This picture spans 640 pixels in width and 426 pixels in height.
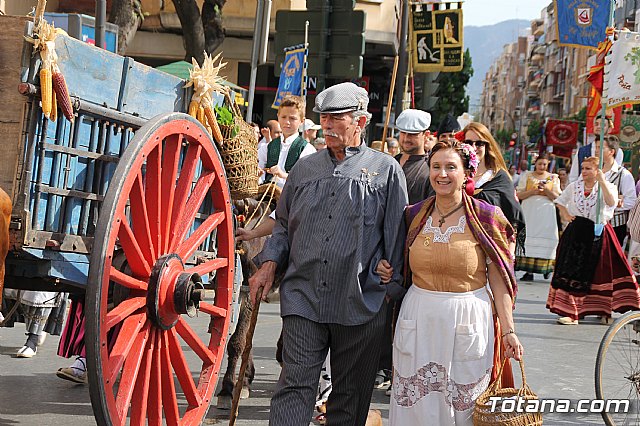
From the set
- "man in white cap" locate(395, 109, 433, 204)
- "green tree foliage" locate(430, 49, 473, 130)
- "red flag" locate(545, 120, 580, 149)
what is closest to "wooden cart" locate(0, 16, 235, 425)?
"man in white cap" locate(395, 109, 433, 204)

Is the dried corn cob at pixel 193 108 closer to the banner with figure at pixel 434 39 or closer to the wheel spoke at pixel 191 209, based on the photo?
the wheel spoke at pixel 191 209

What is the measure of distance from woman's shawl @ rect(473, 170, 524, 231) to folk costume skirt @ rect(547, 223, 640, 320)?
468 centimetres

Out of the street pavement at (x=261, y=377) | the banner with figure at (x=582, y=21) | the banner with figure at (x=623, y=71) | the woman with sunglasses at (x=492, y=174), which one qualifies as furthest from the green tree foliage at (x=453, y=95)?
the woman with sunglasses at (x=492, y=174)

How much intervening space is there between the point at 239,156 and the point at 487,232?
1655 millimetres

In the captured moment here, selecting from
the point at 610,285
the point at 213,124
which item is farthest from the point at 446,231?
the point at 610,285

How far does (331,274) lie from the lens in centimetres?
494

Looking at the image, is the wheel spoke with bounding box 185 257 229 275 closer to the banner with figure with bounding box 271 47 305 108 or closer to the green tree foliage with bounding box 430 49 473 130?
the banner with figure with bounding box 271 47 305 108

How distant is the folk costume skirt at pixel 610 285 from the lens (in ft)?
Answer: 35.2

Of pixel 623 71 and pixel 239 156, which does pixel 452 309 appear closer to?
pixel 239 156

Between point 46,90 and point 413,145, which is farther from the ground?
point 413,145

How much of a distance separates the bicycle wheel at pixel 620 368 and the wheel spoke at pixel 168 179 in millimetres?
2986

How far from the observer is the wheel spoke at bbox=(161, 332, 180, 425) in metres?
5.07

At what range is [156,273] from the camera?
4719 mm

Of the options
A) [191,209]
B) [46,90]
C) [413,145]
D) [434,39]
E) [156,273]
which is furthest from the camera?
[434,39]
